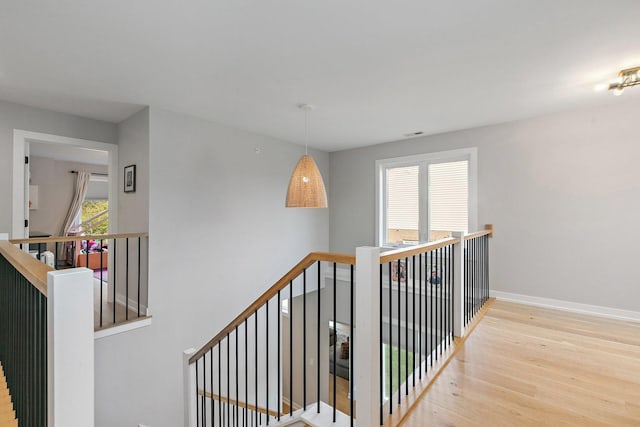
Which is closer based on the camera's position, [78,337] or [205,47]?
[78,337]

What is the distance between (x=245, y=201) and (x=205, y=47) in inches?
95.4

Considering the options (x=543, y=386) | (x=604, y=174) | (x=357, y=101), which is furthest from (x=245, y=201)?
(x=604, y=174)

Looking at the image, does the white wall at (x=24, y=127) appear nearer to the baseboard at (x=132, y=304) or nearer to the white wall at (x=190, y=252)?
the white wall at (x=190, y=252)

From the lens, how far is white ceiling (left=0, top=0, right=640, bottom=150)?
1.76m

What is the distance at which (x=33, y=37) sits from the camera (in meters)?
2.02

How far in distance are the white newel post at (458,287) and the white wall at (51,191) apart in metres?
8.12

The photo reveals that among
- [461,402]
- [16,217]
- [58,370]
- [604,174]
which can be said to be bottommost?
[461,402]

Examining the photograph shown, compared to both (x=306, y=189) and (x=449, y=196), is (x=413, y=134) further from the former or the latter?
(x=306, y=189)

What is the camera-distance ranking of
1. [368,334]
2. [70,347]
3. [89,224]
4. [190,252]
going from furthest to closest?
[89,224]
[190,252]
[368,334]
[70,347]

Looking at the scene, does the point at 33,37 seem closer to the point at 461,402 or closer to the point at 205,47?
the point at 205,47

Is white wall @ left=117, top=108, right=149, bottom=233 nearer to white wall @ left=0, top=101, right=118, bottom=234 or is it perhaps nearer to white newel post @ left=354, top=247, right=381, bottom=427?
white wall @ left=0, top=101, right=118, bottom=234

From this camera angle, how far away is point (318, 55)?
2.25 m

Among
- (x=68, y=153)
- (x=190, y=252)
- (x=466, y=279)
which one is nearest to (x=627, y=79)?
A: (x=466, y=279)

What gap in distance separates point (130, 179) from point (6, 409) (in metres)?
2.49
